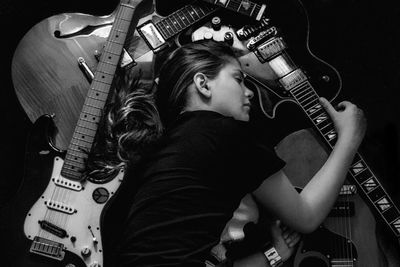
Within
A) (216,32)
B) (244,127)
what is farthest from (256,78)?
(244,127)

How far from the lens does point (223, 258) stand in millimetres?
1755

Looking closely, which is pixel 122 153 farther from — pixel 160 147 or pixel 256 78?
pixel 256 78

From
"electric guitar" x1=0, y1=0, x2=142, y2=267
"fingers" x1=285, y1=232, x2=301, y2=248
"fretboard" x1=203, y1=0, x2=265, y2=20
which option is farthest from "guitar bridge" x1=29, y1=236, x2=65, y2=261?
"fretboard" x1=203, y1=0, x2=265, y2=20

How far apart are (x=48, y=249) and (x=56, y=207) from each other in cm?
15

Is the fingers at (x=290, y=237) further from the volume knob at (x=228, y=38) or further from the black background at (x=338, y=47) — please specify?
the volume knob at (x=228, y=38)

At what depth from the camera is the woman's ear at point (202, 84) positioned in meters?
1.58

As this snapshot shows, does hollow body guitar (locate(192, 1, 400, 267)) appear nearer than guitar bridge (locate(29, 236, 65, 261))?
No

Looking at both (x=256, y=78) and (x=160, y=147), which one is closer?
(x=160, y=147)

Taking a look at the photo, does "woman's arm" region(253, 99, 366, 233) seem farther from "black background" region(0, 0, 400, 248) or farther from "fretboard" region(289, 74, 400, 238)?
"black background" region(0, 0, 400, 248)

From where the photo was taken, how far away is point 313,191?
164cm

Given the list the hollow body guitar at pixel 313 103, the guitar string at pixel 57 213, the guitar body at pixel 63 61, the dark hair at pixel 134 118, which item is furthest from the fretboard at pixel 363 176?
the guitar string at pixel 57 213

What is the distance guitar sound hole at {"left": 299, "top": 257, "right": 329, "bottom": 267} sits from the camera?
1.80 meters

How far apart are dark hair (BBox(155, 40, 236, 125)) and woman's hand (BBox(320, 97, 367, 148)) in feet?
1.50

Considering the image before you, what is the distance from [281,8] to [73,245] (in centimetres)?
127
